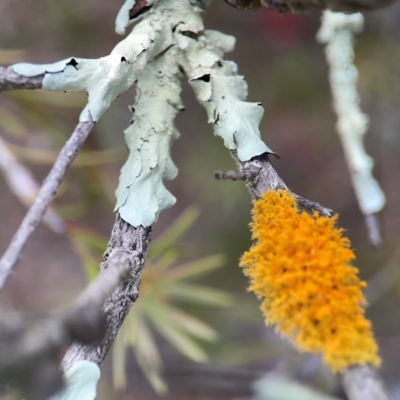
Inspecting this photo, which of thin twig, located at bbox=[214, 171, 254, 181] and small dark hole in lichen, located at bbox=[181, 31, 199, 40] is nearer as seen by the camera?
thin twig, located at bbox=[214, 171, 254, 181]

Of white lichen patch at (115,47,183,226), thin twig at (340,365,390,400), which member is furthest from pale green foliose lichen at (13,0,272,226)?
thin twig at (340,365,390,400)

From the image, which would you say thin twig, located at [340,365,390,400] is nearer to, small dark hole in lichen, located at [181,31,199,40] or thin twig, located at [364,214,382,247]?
thin twig, located at [364,214,382,247]

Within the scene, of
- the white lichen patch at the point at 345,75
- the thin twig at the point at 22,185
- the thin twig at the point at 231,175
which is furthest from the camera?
the thin twig at the point at 22,185

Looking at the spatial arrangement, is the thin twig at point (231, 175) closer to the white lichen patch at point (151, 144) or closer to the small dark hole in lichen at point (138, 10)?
the white lichen patch at point (151, 144)

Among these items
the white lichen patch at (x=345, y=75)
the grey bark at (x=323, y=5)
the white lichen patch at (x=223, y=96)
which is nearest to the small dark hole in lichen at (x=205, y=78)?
the white lichen patch at (x=223, y=96)

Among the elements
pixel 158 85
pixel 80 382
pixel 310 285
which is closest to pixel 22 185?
pixel 158 85

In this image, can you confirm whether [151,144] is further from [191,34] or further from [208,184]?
[208,184]
